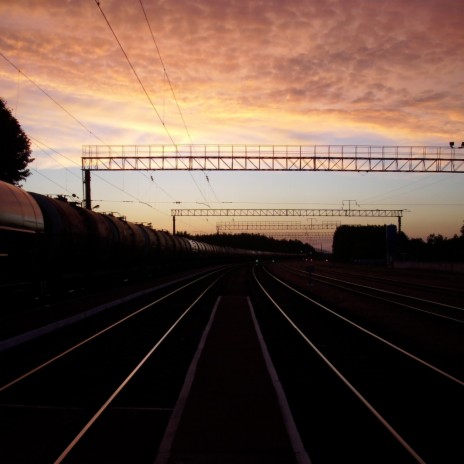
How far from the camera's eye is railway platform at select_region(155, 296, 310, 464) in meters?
5.44

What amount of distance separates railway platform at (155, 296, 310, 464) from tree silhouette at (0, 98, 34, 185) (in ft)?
137

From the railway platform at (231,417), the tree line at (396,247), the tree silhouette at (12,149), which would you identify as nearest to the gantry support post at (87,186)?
the tree silhouette at (12,149)

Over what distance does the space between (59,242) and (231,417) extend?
48.0ft

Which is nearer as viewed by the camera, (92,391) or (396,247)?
(92,391)

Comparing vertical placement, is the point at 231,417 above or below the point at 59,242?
below

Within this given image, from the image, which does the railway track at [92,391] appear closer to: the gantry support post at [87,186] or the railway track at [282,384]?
the railway track at [282,384]

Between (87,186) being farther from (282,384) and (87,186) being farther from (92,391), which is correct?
(282,384)

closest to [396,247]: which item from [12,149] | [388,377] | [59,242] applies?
[12,149]

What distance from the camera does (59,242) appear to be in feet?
65.0

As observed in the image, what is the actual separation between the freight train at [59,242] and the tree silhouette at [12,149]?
18.3m

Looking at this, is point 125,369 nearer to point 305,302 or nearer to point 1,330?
point 1,330

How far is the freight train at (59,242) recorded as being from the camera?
1594 cm

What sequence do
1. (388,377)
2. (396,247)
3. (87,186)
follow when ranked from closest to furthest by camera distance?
(388,377), (87,186), (396,247)

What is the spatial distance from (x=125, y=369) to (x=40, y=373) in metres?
1.50
